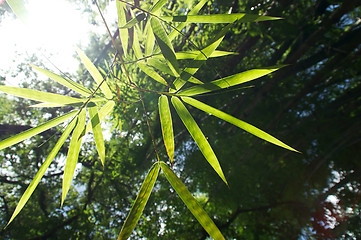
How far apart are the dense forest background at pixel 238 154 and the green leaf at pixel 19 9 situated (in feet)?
1.85

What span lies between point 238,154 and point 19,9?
1790 millimetres

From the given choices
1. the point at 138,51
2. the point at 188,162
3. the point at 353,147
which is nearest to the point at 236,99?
the point at 188,162

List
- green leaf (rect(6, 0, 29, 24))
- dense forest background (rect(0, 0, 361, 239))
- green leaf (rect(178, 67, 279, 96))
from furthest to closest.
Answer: dense forest background (rect(0, 0, 361, 239)) < green leaf (rect(178, 67, 279, 96)) < green leaf (rect(6, 0, 29, 24))

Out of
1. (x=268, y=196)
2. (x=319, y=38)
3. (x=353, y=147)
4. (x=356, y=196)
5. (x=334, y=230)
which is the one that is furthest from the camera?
(x=353, y=147)

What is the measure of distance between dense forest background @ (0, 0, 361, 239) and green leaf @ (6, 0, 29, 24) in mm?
565

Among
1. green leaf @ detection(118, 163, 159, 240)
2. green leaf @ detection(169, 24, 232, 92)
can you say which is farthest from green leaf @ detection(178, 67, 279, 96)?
green leaf @ detection(118, 163, 159, 240)

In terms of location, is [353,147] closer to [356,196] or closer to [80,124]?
[356,196]

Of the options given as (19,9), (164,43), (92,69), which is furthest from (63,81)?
(164,43)

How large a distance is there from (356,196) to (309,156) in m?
0.62

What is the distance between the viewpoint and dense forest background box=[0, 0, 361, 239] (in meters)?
1.31

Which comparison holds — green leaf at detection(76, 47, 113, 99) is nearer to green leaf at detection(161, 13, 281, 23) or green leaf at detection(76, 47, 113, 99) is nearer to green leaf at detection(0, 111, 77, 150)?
green leaf at detection(0, 111, 77, 150)

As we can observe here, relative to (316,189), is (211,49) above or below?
above

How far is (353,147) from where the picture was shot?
2.34 meters

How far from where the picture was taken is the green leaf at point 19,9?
0.39 meters
